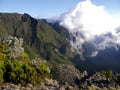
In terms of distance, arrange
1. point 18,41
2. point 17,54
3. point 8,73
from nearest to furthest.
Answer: point 8,73 → point 17,54 → point 18,41

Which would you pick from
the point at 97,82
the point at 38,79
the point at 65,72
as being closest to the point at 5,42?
the point at 65,72

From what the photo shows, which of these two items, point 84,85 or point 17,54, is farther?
point 17,54

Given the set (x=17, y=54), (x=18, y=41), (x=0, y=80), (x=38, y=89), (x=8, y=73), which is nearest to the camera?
(x=38, y=89)

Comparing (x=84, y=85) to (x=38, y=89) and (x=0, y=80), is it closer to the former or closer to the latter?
(x=38, y=89)

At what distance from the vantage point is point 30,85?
363 feet

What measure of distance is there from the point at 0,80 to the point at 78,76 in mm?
43759

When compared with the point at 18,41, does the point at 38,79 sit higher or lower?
lower

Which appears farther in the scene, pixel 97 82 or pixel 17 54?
pixel 17 54

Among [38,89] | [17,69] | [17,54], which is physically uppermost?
[17,54]

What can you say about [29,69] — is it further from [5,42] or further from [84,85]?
[5,42]

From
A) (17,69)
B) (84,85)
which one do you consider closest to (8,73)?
(17,69)

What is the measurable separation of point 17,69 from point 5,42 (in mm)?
36774

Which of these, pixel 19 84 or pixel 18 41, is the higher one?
pixel 18 41

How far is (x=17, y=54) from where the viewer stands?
141m
